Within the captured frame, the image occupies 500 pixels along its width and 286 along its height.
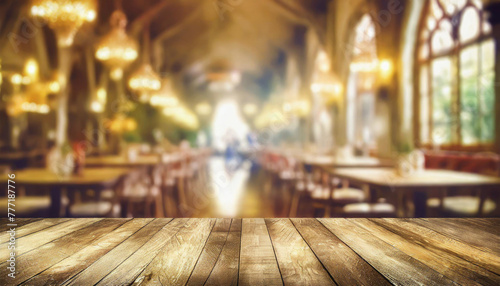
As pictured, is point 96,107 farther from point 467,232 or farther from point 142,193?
point 467,232

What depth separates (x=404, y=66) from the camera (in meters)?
5.60

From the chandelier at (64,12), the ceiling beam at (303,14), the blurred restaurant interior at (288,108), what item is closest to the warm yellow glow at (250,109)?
the blurred restaurant interior at (288,108)

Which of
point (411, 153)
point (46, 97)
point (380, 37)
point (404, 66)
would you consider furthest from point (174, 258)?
point (46, 97)

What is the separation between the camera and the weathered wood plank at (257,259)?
2.87ft

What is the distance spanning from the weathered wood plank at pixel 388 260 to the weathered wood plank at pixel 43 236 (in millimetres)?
1049

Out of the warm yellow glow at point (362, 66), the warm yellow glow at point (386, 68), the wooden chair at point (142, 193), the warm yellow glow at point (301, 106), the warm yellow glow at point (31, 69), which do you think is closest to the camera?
the wooden chair at point (142, 193)

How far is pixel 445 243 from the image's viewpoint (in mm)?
1168

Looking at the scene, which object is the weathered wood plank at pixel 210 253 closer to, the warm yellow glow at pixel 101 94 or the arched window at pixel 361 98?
the arched window at pixel 361 98

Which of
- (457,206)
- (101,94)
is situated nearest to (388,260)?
(457,206)

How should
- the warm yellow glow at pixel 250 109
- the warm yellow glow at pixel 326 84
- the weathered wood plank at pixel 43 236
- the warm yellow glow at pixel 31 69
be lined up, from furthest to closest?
the warm yellow glow at pixel 250 109 < the warm yellow glow at pixel 31 69 < the warm yellow glow at pixel 326 84 < the weathered wood plank at pixel 43 236

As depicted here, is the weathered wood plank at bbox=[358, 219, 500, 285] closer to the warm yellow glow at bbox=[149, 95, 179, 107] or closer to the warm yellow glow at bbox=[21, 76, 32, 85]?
the warm yellow glow at bbox=[149, 95, 179, 107]

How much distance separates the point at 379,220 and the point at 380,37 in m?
5.27

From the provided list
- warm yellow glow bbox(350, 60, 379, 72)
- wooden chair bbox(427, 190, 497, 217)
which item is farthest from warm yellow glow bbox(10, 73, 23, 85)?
wooden chair bbox(427, 190, 497, 217)

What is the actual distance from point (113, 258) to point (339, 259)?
0.69 metres
